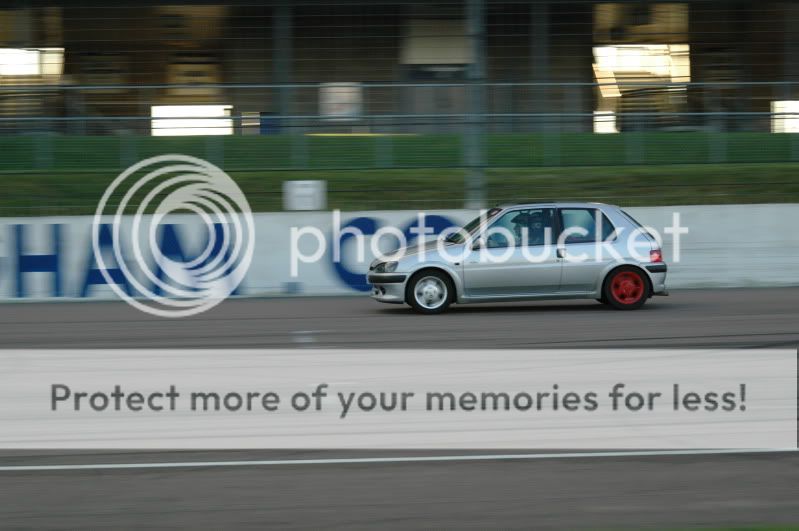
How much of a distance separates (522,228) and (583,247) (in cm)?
83

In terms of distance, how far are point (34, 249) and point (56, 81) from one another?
1172 centimetres

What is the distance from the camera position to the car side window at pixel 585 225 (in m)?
14.8

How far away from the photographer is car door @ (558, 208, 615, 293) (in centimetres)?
1466

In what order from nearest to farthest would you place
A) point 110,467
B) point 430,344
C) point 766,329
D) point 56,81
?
point 110,467
point 430,344
point 766,329
point 56,81

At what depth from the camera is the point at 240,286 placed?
739 inches

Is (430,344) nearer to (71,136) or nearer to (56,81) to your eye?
(71,136)

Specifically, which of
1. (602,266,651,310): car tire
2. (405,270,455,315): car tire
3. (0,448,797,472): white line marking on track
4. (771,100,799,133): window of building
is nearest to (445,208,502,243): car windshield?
(405,270,455,315): car tire

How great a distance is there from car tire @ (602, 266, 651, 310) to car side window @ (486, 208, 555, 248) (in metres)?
1.00

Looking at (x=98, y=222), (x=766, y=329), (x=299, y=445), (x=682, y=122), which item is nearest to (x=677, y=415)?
(x=299, y=445)

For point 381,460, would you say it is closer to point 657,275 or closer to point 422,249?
point 422,249

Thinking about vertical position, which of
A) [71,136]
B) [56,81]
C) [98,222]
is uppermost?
[56,81]

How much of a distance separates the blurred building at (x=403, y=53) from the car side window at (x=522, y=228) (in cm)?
1311

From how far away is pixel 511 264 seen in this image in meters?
14.5

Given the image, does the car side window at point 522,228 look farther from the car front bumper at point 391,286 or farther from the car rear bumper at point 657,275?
the car rear bumper at point 657,275
